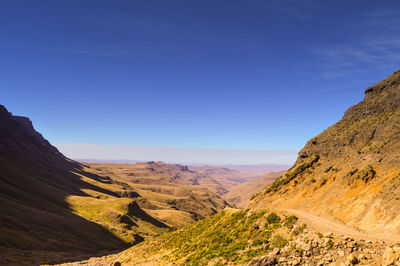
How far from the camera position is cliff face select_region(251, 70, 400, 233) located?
28953mm

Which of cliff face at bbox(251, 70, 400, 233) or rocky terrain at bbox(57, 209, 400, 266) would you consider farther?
cliff face at bbox(251, 70, 400, 233)

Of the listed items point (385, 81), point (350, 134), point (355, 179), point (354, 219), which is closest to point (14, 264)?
point (354, 219)

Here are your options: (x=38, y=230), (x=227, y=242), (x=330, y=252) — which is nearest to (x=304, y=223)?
(x=330, y=252)

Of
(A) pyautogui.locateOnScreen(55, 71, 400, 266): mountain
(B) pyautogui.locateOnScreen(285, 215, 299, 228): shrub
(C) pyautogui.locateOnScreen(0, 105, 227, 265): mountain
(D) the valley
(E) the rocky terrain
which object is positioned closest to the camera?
(E) the rocky terrain

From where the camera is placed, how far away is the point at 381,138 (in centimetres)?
3866

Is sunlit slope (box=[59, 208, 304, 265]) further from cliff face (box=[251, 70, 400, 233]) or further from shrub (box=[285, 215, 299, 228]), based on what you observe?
cliff face (box=[251, 70, 400, 233])

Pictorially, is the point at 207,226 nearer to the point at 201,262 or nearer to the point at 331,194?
the point at 201,262

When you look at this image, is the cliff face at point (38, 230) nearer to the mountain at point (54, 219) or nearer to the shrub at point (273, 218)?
the mountain at point (54, 219)

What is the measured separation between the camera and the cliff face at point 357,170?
29.0m

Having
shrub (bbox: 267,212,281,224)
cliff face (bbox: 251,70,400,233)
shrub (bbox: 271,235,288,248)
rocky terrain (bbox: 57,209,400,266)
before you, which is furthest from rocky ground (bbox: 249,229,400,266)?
cliff face (bbox: 251,70,400,233)

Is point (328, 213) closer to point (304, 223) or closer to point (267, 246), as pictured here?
point (304, 223)

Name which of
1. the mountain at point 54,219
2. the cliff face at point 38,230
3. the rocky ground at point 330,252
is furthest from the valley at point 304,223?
the mountain at point 54,219

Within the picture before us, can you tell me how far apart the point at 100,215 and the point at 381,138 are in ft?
381

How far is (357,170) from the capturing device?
3672cm
